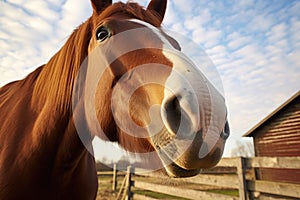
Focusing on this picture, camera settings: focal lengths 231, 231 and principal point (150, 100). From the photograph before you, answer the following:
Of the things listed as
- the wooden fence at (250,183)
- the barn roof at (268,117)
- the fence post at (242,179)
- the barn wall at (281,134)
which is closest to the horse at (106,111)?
the wooden fence at (250,183)

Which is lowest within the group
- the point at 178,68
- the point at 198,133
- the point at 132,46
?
the point at 198,133

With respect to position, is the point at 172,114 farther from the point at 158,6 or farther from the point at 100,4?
the point at 158,6

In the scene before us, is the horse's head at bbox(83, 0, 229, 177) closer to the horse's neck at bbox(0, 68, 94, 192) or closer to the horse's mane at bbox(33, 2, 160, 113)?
the horse's mane at bbox(33, 2, 160, 113)

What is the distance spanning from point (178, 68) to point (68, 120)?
45.7 inches

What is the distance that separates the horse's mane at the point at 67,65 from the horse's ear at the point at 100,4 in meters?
Answer: 0.07

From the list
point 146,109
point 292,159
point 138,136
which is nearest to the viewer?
point 146,109

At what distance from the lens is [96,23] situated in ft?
6.10

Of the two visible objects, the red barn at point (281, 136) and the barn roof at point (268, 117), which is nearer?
the barn roof at point (268, 117)

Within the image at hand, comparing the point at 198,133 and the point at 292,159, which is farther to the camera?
the point at 292,159

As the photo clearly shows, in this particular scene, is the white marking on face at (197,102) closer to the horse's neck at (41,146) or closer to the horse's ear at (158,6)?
the horse's neck at (41,146)

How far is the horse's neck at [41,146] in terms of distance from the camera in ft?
6.10

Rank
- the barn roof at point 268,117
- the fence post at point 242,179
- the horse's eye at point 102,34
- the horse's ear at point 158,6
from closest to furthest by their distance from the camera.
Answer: the horse's eye at point 102,34, the horse's ear at point 158,6, the fence post at point 242,179, the barn roof at point 268,117

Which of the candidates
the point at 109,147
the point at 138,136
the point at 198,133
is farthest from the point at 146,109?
the point at 109,147

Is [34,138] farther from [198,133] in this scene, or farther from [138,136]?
[198,133]
